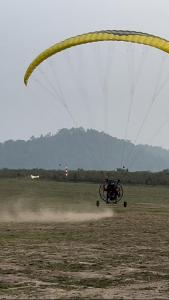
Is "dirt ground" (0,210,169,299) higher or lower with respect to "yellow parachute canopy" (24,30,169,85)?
lower

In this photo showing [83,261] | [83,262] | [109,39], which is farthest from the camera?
[109,39]

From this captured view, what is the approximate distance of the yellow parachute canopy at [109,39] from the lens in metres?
21.7

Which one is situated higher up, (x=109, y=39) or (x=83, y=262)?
(x=109, y=39)

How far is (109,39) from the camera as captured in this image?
23.2 meters

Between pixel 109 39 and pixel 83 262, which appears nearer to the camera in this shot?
pixel 83 262

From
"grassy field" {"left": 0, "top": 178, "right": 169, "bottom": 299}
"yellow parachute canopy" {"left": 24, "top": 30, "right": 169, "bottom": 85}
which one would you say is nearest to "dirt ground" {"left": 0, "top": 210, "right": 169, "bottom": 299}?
"grassy field" {"left": 0, "top": 178, "right": 169, "bottom": 299}

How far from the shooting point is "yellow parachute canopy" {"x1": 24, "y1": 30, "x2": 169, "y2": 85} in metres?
21.7

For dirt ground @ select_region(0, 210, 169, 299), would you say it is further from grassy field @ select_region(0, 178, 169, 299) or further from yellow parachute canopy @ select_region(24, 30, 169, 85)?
yellow parachute canopy @ select_region(24, 30, 169, 85)

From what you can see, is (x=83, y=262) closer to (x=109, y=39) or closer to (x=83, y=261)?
(x=83, y=261)

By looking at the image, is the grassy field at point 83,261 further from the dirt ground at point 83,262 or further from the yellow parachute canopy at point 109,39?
the yellow parachute canopy at point 109,39

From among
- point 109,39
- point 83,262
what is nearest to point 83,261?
point 83,262

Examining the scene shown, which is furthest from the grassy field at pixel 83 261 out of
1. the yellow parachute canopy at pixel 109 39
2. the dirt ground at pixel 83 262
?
the yellow parachute canopy at pixel 109 39

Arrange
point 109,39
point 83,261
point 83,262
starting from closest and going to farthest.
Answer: point 83,262, point 83,261, point 109,39

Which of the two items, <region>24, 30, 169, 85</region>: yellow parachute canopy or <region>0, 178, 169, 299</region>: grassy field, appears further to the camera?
<region>24, 30, 169, 85</region>: yellow parachute canopy
